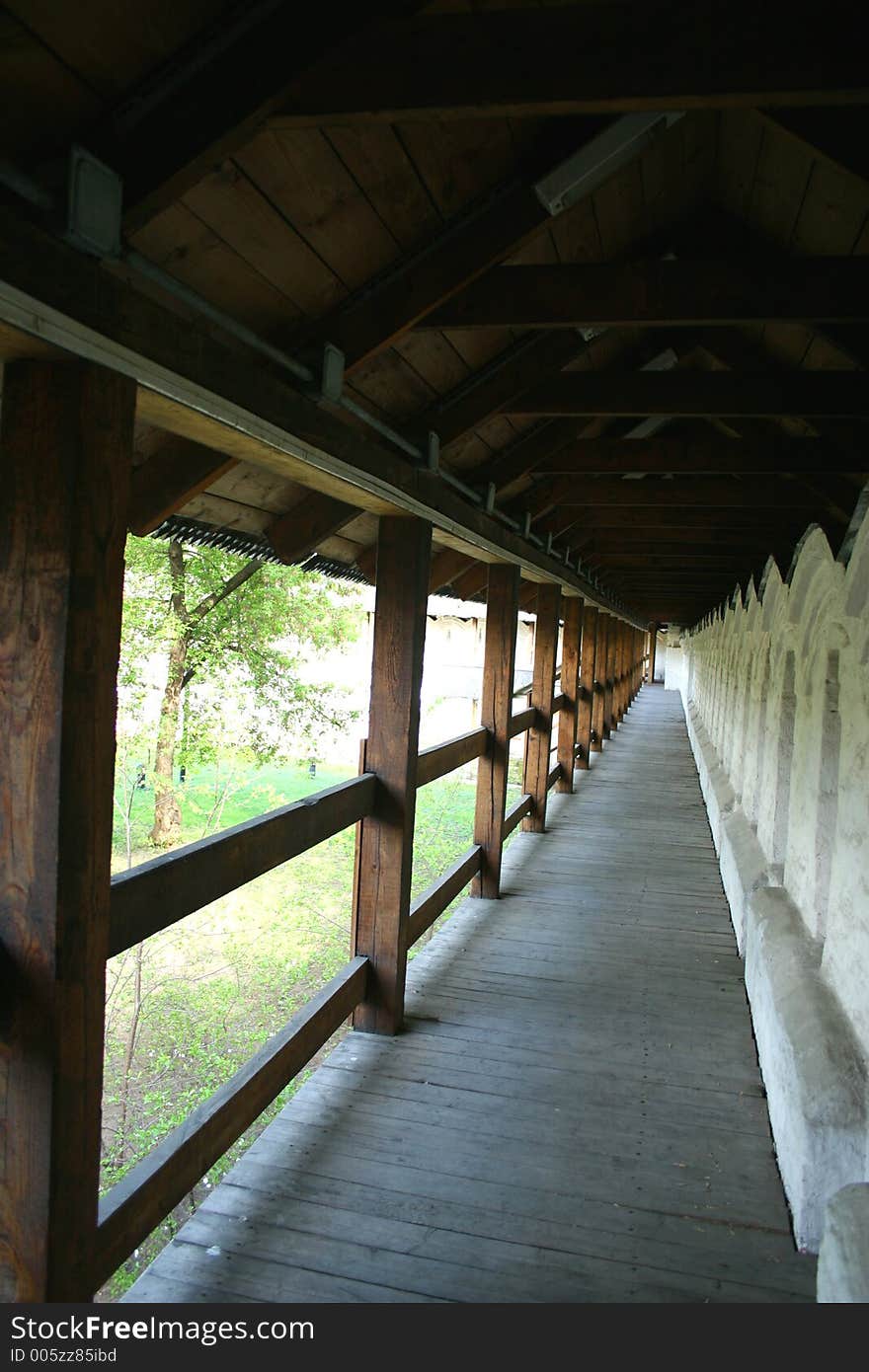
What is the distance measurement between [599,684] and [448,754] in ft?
30.7

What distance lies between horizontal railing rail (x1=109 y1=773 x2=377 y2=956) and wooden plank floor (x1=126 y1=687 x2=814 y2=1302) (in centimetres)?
99

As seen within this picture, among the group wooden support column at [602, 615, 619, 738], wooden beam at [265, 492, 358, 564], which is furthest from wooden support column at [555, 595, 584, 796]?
wooden beam at [265, 492, 358, 564]

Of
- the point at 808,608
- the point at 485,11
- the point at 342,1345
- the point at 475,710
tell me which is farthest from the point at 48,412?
the point at 475,710

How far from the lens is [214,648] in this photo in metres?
13.8

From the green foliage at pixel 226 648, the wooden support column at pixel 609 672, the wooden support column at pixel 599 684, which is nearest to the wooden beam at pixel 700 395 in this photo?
the wooden support column at pixel 599 684

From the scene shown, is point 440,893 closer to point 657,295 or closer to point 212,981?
point 657,295

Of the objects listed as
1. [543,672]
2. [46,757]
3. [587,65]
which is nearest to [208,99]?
[587,65]

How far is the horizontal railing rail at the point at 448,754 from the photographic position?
420 cm

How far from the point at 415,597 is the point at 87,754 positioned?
2104 millimetres

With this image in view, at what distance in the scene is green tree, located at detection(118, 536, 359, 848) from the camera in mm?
12797

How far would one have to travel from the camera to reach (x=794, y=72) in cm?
170

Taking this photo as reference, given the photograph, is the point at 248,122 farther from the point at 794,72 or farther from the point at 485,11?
the point at 794,72

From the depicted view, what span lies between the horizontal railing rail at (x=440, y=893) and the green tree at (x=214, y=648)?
7.19 m

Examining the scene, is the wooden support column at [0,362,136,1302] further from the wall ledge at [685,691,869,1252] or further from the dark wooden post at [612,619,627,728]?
the dark wooden post at [612,619,627,728]
